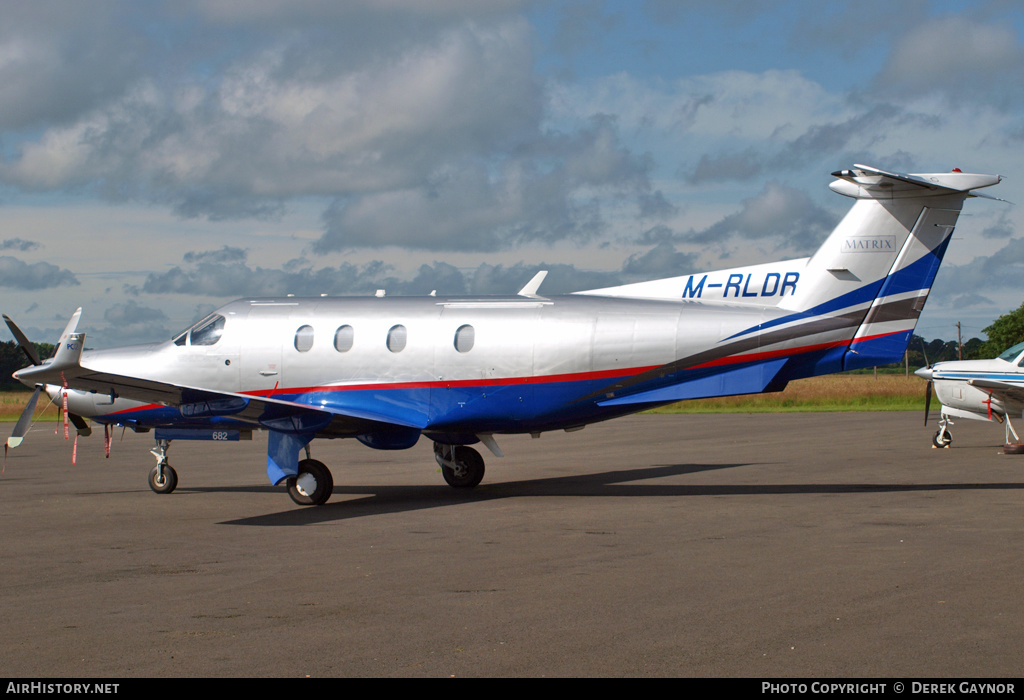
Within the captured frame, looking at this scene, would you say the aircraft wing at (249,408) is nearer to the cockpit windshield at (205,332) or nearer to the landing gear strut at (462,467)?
the cockpit windshield at (205,332)

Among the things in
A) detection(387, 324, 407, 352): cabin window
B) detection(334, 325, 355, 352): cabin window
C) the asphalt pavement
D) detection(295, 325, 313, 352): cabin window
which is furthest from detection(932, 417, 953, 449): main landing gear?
detection(295, 325, 313, 352): cabin window

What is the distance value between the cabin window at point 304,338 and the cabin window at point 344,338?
Result: 47 centimetres

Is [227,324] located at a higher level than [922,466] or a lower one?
higher

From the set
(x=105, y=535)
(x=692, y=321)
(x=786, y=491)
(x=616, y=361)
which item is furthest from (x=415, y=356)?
(x=786, y=491)

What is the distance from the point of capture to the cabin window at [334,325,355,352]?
16.0 metres

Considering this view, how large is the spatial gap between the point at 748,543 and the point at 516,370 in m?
5.63

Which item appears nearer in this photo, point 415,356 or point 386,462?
point 415,356

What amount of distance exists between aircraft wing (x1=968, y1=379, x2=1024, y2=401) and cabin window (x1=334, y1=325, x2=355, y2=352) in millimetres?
15337

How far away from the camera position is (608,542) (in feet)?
35.8

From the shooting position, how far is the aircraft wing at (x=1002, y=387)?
22281 mm

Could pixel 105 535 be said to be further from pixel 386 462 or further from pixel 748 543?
pixel 386 462

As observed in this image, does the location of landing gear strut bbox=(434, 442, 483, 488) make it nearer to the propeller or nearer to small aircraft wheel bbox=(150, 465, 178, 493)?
small aircraft wheel bbox=(150, 465, 178, 493)

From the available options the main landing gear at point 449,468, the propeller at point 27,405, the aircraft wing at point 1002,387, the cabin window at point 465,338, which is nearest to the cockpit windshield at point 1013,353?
the aircraft wing at point 1002,387

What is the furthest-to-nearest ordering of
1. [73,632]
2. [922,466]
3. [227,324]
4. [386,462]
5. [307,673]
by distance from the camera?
[386,462]
[922,466]
[227,324]
[73,632]
[307,673]
